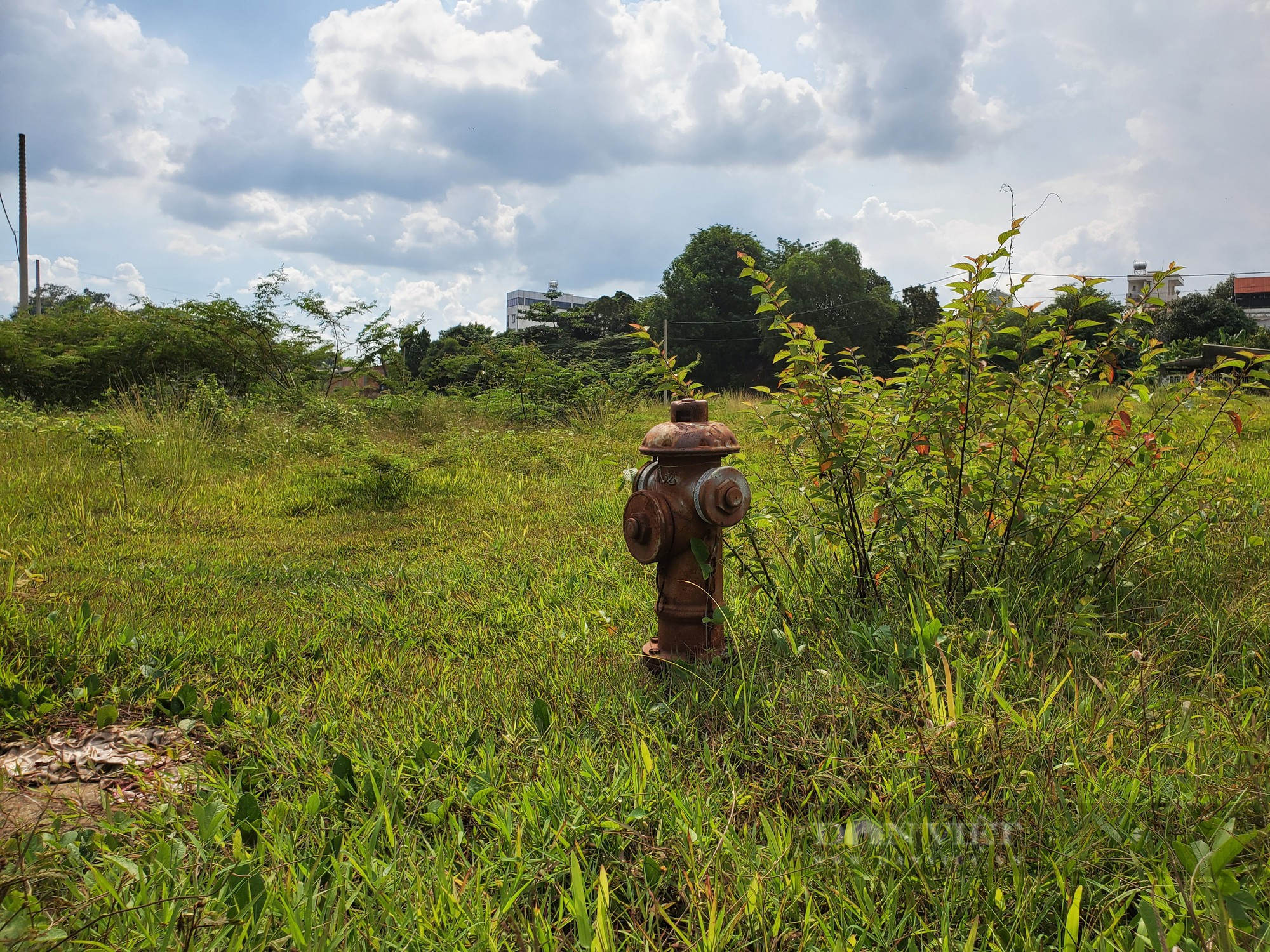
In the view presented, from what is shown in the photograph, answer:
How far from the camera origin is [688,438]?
2.42 metres

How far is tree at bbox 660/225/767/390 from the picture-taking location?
1438 inches

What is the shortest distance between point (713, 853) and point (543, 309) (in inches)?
983

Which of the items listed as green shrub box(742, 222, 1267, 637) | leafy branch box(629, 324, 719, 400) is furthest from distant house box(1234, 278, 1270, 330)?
leafy branch box(629, 324, 719, 400)

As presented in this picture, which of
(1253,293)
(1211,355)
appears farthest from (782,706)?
(1253,293)

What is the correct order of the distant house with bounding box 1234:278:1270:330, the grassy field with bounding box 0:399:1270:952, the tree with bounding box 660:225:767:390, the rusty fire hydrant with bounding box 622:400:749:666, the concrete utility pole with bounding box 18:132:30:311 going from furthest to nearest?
the distant house with bounding box 1234:278:1270:330 → the tree with bounding box 660:225:767:390 → the concrete utility pole with bounding box 18:132:30:311 → the rusty fire hydrant with bounding box 622:400:749:666 → the grassy field with bounding box 0:399:1270:952

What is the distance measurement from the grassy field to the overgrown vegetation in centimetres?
1

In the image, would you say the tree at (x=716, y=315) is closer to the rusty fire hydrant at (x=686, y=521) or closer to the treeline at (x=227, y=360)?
the treeline at (x=227, y=360)

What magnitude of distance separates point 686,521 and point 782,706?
2.07 feet

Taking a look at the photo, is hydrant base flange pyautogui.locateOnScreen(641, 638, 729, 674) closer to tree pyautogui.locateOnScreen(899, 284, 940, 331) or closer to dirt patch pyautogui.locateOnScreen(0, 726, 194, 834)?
dirt patch pyautogui.locateOnScreen(0, 726, 194, 834)

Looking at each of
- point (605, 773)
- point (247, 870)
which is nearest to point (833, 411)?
point (605, 773)

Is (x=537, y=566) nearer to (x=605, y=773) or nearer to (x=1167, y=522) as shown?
(x=605, y=773)

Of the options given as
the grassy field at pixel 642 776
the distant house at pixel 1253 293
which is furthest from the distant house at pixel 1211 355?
the distant house at pixel 1253 293

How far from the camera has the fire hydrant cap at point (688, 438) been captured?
2.41m

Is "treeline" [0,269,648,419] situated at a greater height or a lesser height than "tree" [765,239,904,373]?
lesser
